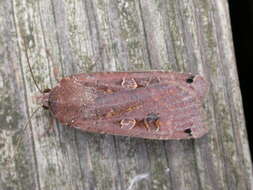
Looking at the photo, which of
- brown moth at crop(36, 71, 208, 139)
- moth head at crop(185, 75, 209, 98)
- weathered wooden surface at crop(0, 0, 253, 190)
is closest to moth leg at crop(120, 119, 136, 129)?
brown moth at crop(36, 71, 208, 139)

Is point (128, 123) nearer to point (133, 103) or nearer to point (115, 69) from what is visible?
point (133, 103)

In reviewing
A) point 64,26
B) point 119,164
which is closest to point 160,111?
point 119,164

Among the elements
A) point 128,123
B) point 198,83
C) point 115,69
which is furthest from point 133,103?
point 198,83

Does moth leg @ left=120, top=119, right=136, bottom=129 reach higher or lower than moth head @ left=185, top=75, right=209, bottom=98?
lower

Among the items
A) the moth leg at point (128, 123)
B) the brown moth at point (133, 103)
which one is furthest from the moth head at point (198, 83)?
the moth leg at point (128, 123)

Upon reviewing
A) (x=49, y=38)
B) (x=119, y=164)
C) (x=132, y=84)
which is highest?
(x=49, y=38)

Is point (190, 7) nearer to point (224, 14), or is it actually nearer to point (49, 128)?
point (224, 14)

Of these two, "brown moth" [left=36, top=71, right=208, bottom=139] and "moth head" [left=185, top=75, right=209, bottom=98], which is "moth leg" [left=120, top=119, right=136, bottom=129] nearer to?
"brown moth" [left=36, top=71, right=208, bottom=139]
